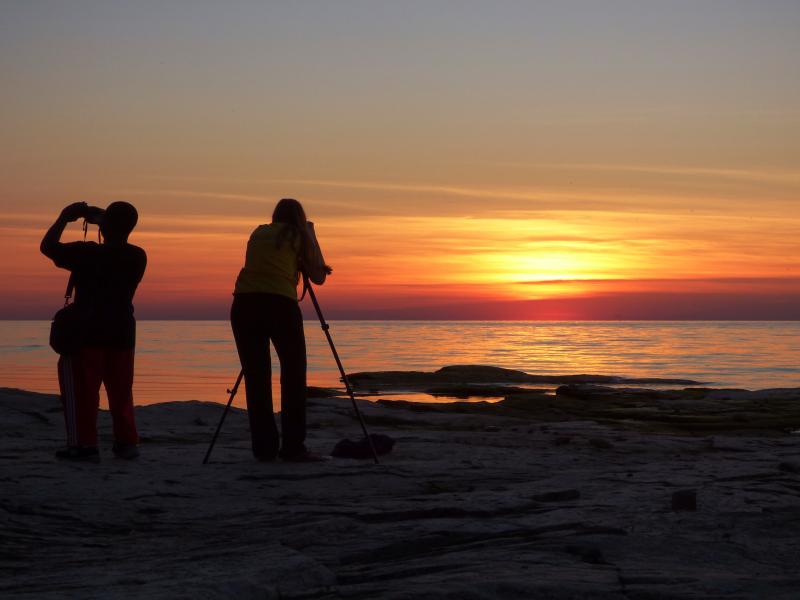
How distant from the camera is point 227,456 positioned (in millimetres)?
8305

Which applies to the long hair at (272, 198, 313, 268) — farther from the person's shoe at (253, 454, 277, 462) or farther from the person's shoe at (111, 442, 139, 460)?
the person's shoe at (111, 442, 139, 460)

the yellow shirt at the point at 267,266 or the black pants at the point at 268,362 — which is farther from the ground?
the yellow shirt at the point at 267,266

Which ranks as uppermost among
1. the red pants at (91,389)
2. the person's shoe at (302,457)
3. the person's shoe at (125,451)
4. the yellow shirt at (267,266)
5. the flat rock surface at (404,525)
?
the yellow shirt at (267,266)

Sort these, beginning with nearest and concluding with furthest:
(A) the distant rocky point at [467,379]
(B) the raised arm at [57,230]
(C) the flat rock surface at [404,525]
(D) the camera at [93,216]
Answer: (C) the flat rock surface at [404,525] → (B) the raised arm at [57,230] → (D) the camera at [93,216] → (A) the distant rocky point at [467,379]

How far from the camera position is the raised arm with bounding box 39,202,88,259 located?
741 centimetres

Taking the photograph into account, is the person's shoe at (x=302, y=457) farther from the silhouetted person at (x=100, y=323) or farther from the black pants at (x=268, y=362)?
the silhouetted person at (x=100, y=323)

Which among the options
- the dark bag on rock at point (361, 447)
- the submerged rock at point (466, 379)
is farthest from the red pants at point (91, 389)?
the submerged rock at point (466, 379)

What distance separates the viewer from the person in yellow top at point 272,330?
7977 millimetres

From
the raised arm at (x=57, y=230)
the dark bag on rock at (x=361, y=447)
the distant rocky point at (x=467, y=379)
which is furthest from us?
the distant rocky point at (x=467, y=379)

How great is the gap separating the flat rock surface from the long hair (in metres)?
1.90

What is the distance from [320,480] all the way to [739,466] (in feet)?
12.0

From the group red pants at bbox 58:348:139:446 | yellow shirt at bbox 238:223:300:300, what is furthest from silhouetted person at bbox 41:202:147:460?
yellow shirt at bbox 238:223:300:300

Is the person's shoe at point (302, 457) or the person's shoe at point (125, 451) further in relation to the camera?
the person's shoe at point (302, 457)

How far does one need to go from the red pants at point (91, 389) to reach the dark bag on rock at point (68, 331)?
0.25 ft
